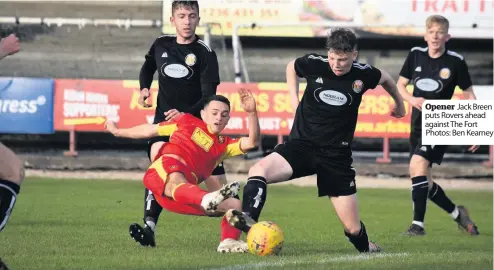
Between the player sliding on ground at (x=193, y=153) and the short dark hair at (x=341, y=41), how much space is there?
90 cm

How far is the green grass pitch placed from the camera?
8906 mm

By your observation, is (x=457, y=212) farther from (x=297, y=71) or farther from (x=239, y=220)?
(x=239, y=220)

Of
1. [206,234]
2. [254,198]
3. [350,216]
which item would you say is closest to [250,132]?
[254,198]

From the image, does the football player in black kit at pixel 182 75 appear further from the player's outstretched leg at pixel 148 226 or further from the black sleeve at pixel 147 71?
the black sleeve at pixel 147 71

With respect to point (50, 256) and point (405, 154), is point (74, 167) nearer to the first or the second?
point (405, 154)

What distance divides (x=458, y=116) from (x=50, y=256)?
18.9ft

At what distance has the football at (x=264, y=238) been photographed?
351 inches

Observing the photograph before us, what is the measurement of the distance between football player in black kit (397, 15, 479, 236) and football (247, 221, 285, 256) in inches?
164

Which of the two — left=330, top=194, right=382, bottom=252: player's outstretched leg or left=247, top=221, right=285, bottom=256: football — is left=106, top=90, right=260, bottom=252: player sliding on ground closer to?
left=247, top=221, right=285, bottom=256: football

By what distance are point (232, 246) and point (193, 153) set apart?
0.87 m

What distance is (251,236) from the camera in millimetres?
8969

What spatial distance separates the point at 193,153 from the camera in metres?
9.78

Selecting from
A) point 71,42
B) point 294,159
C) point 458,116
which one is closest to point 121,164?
point 71,42

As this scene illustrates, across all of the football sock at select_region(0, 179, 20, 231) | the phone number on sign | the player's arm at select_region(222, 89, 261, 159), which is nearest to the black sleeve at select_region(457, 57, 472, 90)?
the player's arm at select_region(222, 89, 261, 159)
